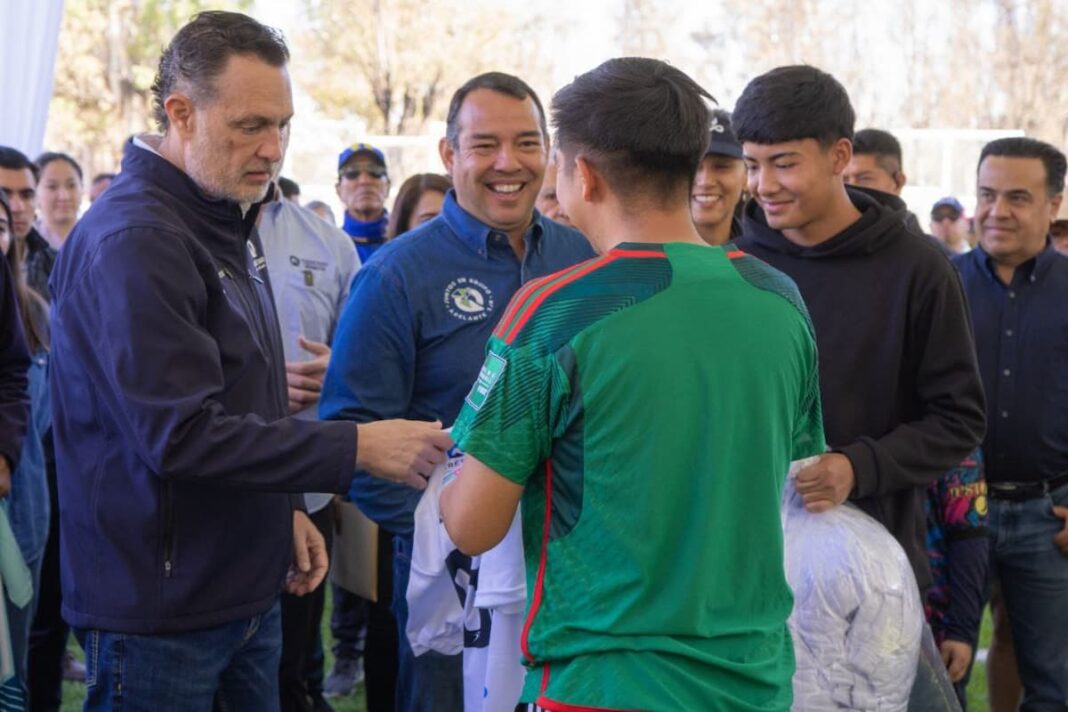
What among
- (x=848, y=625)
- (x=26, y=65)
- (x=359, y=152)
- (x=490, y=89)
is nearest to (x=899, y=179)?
(x=490, y=89)

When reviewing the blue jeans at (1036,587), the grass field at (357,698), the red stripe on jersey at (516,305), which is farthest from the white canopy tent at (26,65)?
the red stripe on jersey at (516,305)

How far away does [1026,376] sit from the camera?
4.39m

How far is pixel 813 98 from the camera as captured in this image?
3.30m

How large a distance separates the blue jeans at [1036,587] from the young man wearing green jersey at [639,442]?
2.53 metres

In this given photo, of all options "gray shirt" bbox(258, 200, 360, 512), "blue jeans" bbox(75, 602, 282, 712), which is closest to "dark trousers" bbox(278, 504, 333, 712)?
"gray shirt" bbox(258, 200, 360, 512)

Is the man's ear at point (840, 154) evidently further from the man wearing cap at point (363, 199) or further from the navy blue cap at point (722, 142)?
the man wearing cap at point (363, 199)

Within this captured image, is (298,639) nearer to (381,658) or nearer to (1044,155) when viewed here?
(381,658)

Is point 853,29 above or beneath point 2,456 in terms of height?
above

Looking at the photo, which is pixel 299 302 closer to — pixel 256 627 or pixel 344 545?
pixel 344 545

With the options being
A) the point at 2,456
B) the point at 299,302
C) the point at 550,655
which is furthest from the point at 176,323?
the point at 299,302

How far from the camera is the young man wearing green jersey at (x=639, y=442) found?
6.50 feet

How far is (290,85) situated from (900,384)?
66.5 inches

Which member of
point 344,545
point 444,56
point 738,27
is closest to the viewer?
point 344,545

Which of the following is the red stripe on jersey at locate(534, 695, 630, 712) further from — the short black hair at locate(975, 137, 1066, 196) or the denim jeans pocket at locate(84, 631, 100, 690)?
the short black hair at locate(975, 137, 1066, 196)
